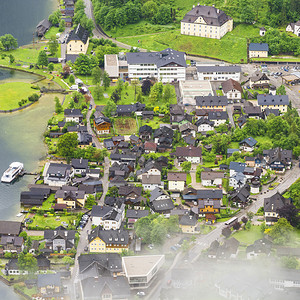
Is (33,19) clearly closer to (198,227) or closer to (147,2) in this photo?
(147,2)

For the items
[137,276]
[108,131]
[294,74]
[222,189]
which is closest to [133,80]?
[108,131]

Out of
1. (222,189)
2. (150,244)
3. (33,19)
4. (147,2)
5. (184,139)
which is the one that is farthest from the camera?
(33,19)

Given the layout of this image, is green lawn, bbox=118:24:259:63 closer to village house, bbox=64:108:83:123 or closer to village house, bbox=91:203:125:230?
village house, bbox=64:108:83:123

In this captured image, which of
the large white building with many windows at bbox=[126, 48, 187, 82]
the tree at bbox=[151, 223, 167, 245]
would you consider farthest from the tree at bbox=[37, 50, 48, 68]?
the tree at bbox=[151, 223, 167, 245]

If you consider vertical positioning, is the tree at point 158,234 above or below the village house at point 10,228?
below

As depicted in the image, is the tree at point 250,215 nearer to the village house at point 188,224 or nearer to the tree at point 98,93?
the village house at point 188,224

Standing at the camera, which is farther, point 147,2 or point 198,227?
point 147,2

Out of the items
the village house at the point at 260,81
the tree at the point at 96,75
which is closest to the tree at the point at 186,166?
the village house at the point at 260,81
